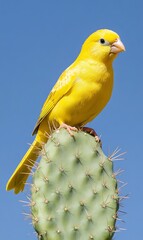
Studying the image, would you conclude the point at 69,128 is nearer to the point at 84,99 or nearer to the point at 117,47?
the point at 84,99

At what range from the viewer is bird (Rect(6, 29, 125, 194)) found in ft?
9.05

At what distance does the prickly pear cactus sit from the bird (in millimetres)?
206

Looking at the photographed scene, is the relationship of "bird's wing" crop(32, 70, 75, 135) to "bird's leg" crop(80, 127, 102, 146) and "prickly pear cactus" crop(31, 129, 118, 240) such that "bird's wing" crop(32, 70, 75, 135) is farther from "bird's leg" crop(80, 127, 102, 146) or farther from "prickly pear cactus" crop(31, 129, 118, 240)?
"prickly pear cactus" crop(31, 129, 118, 240)

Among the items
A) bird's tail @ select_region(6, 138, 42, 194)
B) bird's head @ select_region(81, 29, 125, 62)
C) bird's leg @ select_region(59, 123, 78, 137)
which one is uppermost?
bird's head @ select_region(81, 29, 125, 62)

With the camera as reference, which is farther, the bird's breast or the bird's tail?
the bird's tail

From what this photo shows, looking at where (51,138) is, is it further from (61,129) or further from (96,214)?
(96,214)

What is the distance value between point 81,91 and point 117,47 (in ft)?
1.32

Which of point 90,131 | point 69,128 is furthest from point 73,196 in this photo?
point 90,131

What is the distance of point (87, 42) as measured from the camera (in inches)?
120

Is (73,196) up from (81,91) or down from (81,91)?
down

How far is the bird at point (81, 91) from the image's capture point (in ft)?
9.05

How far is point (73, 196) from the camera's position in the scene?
2.43m

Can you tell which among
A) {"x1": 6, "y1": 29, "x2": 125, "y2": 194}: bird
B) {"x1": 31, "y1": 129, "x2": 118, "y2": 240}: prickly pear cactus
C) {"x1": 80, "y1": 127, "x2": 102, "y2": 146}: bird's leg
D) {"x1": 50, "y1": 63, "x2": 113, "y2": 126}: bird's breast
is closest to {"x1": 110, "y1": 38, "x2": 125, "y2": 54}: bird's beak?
{"x1": 6, "y1": 29, "x2": 125, "y2": 194}: bird

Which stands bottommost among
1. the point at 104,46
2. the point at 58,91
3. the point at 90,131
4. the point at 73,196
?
the point at 73,196
